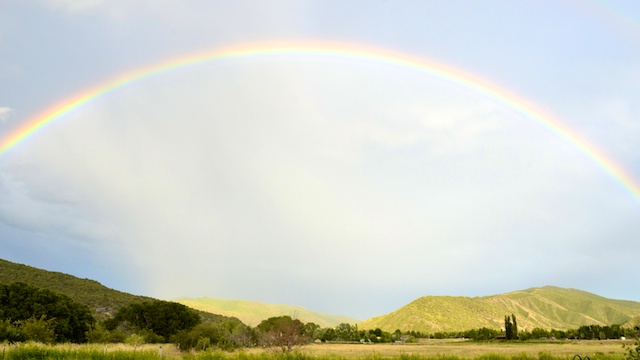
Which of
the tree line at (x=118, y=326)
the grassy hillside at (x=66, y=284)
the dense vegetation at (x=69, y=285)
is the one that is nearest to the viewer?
the tree line at (x=118, y=326)

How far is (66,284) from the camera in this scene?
323ft

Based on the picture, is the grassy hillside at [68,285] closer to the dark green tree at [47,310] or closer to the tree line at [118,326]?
the tree line at [118,326]

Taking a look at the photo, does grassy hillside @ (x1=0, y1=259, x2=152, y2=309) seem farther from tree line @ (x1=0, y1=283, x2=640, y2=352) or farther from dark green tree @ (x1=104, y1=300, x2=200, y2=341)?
tree line @ (x1=0, y1=283, x2=640, y2=352)

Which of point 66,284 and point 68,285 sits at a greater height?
point 66,284

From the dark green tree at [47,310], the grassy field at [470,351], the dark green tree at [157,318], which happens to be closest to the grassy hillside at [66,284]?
the dark green tree at [157,318]

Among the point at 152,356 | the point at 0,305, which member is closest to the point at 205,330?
the point at 0,305

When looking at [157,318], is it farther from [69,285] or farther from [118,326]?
[69,285]

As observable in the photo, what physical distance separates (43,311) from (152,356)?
32984 mm

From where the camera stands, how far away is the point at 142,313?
78375 millimetres

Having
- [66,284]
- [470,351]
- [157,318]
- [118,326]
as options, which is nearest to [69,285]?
[66,284]

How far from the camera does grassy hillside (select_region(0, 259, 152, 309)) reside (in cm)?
8888

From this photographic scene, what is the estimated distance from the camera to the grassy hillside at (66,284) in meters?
88.9

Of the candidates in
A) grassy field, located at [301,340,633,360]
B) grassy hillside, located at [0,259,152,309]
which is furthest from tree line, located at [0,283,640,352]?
grassy hillside, located at [0,259,152,309]

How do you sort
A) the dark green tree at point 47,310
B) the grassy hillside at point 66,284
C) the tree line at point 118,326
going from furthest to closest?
the grassy hillside at point 66,284
the dark green tree at point 47,310
the tree line at point 118,326
